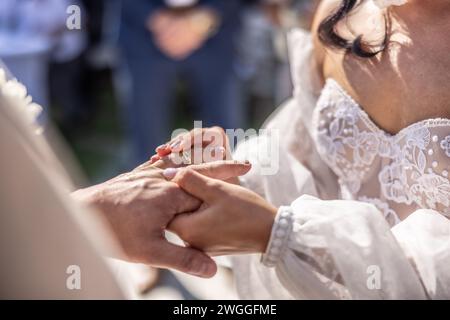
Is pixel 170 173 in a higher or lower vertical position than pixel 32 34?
lower

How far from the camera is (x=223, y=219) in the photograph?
979mm

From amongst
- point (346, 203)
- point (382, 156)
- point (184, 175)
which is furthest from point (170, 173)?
point (382, 156)

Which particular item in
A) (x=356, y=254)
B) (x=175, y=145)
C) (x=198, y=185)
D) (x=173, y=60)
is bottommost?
(x=356, y=254)

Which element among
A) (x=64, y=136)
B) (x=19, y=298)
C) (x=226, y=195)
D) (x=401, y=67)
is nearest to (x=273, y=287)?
(x=226, y=195)

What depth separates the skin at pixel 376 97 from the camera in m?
0.98

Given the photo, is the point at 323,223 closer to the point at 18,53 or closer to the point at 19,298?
the point at 19,298

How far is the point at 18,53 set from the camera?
3.06 meters

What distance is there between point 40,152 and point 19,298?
16 centimetres

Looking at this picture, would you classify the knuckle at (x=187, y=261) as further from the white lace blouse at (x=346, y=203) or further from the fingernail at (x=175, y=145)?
the fingernail at (x=175, y=145)

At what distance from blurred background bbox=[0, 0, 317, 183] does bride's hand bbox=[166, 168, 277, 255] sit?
1.62 m

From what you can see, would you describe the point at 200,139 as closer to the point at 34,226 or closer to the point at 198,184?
the point at 198,184

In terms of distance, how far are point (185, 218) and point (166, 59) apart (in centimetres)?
224

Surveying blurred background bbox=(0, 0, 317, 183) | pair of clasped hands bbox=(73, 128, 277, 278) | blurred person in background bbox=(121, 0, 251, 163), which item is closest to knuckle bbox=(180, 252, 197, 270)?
pair of clasped hands bbox=(73, 128, 277, 278)

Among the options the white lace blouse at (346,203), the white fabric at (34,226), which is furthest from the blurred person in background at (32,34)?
the white fabric at (34,226)
